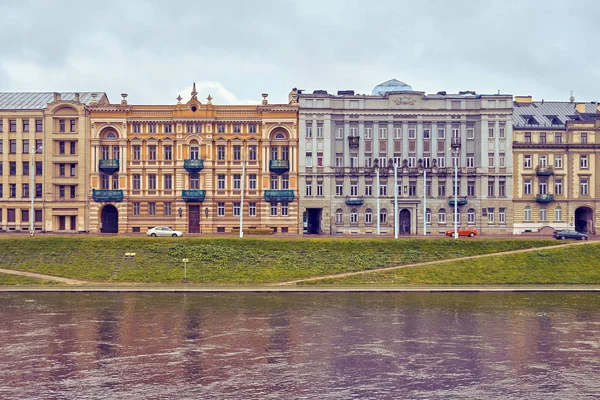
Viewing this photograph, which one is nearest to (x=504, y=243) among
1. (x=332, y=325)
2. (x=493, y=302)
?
(x=493, y=302)

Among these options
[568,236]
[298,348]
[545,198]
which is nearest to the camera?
[298,348]

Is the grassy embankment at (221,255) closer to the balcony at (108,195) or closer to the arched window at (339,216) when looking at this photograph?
the balcony at (108,195)

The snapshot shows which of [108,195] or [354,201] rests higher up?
[108,195]

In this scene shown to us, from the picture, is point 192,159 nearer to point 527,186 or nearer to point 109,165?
point 109,165

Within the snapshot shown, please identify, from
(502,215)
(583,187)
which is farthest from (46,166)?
(583,187)

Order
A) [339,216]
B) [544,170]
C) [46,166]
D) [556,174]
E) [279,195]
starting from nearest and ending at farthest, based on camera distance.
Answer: [279,195], [46,166], [544,170], [339,216], [556,174]

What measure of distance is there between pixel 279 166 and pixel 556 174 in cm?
3798

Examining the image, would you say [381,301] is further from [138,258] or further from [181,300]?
[138,258]

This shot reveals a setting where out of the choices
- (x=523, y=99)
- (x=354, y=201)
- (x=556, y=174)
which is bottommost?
(x=354, y=201)

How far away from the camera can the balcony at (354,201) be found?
9631 cm

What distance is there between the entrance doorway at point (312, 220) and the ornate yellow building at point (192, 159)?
2032mm

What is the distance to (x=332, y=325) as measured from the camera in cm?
4403

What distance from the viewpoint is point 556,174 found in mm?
97938

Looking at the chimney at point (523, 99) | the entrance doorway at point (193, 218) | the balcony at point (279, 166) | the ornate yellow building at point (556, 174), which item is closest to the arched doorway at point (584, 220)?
the ornate yellow building at point (556, 174)
